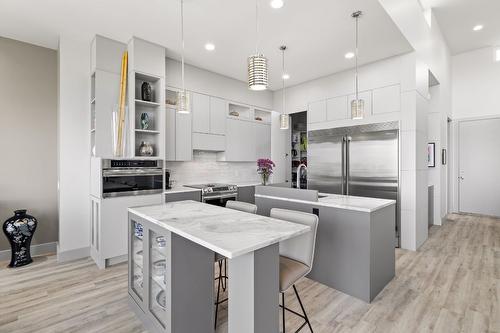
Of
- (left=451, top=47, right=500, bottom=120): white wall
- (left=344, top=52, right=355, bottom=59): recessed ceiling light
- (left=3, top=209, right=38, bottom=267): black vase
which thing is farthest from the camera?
(left=451, top=47, right=500, bottom=120): white wall

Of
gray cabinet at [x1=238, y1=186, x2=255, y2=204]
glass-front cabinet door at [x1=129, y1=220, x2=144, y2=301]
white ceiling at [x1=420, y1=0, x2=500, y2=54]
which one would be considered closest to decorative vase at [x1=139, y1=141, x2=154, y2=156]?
glass-front cabinet door at [x1=129, y1=220, x2=144, y2=301]

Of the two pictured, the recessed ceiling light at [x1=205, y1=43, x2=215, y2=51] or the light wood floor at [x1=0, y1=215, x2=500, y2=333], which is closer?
the light wood floor at [x1=0, y1=215, x2=500, y2=333]

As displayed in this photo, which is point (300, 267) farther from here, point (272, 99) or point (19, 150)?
point (272, 99)

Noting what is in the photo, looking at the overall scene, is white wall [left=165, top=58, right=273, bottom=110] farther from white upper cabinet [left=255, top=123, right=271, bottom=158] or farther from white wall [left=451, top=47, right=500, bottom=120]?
white wall [left=451, top=47, right=500, bottom=120]

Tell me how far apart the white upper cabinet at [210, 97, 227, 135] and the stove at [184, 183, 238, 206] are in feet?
3.57

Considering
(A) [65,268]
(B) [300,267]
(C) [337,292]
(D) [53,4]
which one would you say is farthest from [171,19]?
(C) [337,292]

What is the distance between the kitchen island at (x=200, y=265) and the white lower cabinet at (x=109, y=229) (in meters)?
1.17

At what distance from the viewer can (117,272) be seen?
3061 mm

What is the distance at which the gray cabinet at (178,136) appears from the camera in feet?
13.4

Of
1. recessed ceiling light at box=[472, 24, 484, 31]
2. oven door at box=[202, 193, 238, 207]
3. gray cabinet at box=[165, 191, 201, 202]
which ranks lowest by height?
oven door at box=[202, 193, 238, 207]

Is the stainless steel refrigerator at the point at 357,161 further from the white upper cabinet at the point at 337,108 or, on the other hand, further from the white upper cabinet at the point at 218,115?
the white upper cabinet at the point at 218,115

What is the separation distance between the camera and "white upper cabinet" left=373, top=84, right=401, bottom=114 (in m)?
4.00

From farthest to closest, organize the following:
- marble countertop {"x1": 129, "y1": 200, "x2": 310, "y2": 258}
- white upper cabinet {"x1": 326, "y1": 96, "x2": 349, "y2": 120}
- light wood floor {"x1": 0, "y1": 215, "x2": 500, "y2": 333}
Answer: white upper cabinet {"x1": 326, "y1": 96, "x2": 349, "y2": 120} → light wood floor {"x1": 0, "y1": 215, "x2": 500, "y2": 333} → marble countertop {"x1": 129, "y1": 200, "x2": 310, "y2": 258}

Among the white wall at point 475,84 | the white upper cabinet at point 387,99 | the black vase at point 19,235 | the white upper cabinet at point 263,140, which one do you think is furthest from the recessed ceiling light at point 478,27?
the black vase at point 19,235
